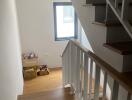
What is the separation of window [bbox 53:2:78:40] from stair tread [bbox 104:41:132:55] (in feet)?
14.0

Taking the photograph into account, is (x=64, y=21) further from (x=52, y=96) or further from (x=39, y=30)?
(x=52, y=96)

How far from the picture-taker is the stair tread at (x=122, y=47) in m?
1.36

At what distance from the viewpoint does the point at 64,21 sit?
229 inches

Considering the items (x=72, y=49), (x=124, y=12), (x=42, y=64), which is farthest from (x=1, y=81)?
(x=42, y=64)

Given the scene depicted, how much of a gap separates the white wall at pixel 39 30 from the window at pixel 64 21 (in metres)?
0.21

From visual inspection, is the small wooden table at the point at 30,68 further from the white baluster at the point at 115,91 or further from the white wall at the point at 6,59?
the white baluster at the point at 115,91

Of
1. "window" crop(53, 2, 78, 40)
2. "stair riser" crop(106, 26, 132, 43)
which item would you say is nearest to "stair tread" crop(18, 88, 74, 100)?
"stair riser" crop(106, 26, 132, 43)

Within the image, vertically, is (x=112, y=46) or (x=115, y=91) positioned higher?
(x=112, y=46)

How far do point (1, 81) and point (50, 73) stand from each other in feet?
12.2

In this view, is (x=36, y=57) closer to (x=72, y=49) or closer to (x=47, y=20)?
(x=47, y=20)

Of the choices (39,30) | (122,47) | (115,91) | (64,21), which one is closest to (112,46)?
(122,47)

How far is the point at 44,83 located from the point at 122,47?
12.3ft

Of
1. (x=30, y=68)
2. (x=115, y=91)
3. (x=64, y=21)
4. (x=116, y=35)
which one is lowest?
(x=30, y=68)

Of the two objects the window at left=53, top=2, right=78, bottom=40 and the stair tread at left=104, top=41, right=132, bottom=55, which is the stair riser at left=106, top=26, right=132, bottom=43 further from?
the window at left=53, top=2, right=78, bottom=40
